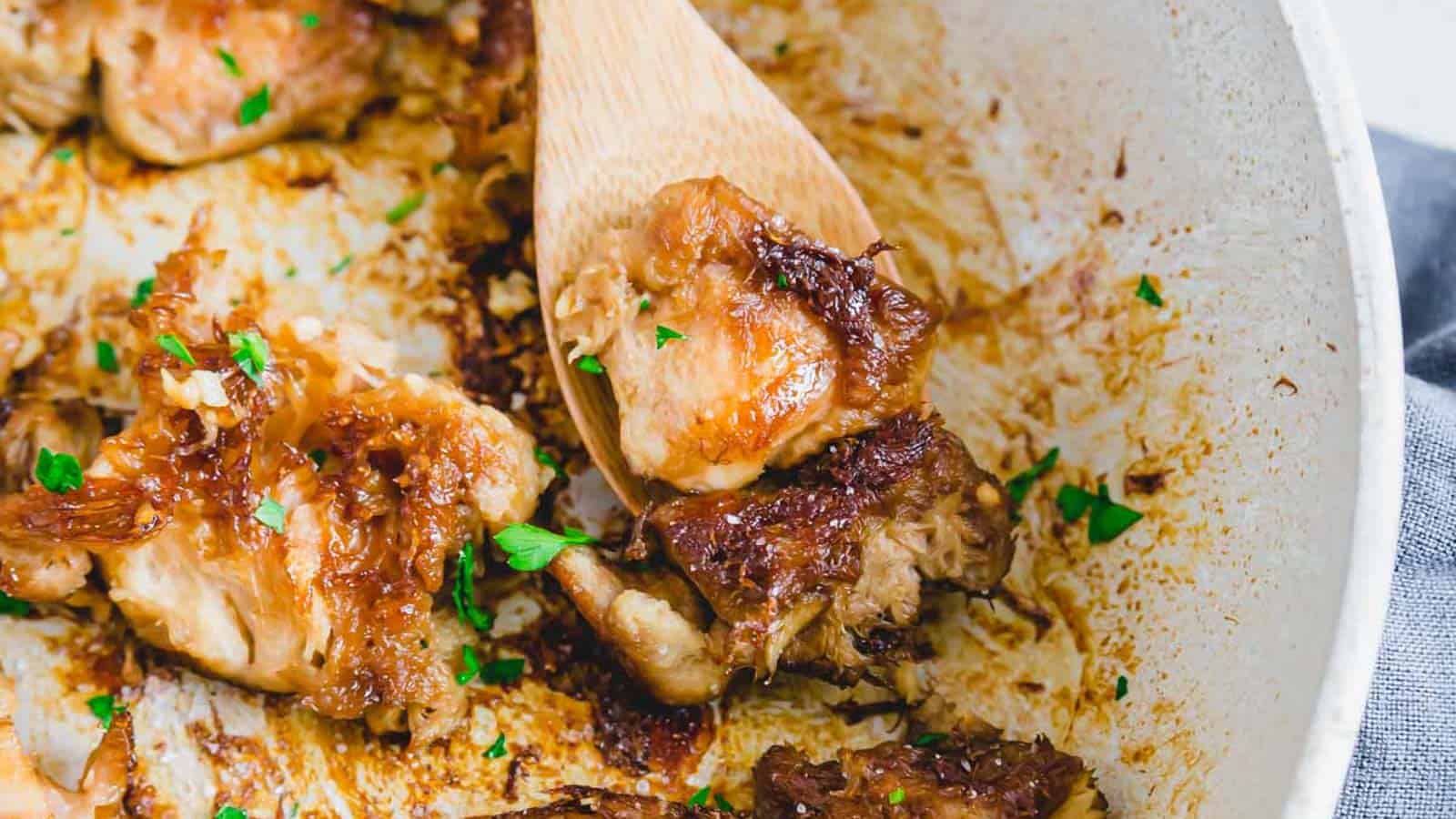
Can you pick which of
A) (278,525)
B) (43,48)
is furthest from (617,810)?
(43,48)

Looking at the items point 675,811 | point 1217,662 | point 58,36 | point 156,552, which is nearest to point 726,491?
point 675,811

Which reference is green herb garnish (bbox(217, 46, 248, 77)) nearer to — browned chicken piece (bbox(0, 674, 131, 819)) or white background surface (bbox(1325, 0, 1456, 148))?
browned chicken piece (bbox(0, 674, 131, 819))

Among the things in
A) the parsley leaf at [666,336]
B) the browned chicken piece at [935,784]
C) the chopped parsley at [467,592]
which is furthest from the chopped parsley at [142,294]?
the browned chicken piece at [935,784]

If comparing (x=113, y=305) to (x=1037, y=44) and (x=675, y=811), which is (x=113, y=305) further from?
(x=1037, y=44)

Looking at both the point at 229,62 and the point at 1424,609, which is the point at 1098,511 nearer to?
the point at 1424,609

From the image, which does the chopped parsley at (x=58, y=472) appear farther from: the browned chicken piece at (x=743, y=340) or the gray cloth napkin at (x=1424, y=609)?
the gray cloth napkin at (x=1424, y=609)
